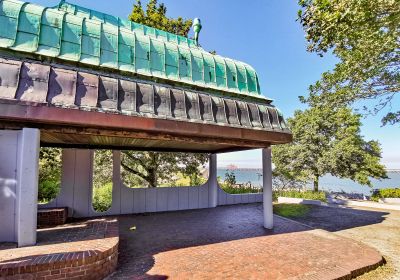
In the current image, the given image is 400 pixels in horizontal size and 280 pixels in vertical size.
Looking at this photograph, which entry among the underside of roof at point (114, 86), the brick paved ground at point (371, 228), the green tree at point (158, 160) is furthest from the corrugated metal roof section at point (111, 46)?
the green tree at point (158, 160)

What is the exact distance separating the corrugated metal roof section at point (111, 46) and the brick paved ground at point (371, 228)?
20.3 feet

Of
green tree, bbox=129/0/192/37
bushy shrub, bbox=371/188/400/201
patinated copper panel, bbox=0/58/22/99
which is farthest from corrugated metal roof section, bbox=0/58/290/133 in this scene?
bushy shrub, bbox=371/188/400/201

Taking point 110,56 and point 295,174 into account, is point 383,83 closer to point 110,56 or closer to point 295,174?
point 110,56

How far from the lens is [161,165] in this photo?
16.0 m

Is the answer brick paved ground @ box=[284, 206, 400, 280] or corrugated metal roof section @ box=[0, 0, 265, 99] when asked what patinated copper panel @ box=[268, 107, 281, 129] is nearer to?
corrugated metal roof section @ box=[0, 0, 265, 99]

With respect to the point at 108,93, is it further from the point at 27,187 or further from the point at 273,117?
the point at 273,117

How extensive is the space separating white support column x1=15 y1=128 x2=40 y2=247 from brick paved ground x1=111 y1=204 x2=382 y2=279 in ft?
6.84

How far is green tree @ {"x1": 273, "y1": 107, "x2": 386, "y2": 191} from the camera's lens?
60.1 ft

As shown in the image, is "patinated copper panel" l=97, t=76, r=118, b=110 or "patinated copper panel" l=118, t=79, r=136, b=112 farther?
"patinated copper panel" l=118, t=79, r=136, b=112

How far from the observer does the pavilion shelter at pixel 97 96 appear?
500 cm

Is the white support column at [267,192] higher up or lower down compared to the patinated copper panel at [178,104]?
lower down

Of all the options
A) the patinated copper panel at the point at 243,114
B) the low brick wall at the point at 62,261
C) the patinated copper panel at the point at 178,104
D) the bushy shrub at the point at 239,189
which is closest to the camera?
the low brick wall at the point at 62,261

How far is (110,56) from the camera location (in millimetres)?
6402

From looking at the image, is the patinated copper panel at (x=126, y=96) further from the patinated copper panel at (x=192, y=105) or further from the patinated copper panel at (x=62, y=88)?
the patinated copper panel at (x=192, y=105)
